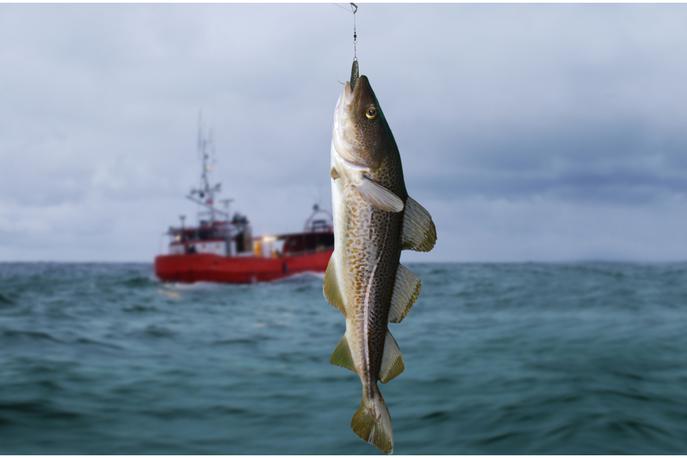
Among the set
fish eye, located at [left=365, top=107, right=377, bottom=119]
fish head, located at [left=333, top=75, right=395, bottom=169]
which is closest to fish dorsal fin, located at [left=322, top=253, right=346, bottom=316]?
fish head, located at [left=333, top=75, right=395, bottom=169]

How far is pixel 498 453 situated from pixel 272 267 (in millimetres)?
39443

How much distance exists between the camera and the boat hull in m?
46.9

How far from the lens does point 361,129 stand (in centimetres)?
291

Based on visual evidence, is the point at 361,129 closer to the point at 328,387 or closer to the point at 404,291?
Answer: the point at 404,291

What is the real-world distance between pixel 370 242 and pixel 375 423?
A: 3.30ft

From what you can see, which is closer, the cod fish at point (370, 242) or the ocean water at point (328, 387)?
the cod fish at point (370, 242)

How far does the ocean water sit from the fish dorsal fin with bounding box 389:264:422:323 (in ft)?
31.2

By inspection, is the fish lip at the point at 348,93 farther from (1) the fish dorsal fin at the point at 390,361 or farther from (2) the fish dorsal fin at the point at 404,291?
(1) the fish dorsal fin at the point at 390,361

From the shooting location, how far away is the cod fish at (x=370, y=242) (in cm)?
288

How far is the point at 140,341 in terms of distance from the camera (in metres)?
24.4

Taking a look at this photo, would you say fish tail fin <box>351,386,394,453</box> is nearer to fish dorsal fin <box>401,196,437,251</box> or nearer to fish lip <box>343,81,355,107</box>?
fish dorsal fin <box>401,196,437,251</box>

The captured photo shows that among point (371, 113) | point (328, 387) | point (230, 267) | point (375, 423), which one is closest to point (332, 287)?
point (375, 423)

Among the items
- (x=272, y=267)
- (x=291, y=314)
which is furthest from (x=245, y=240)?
(x=291, y=314)

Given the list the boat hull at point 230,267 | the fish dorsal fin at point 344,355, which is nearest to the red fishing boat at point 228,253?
the boat hull at point 230,267
